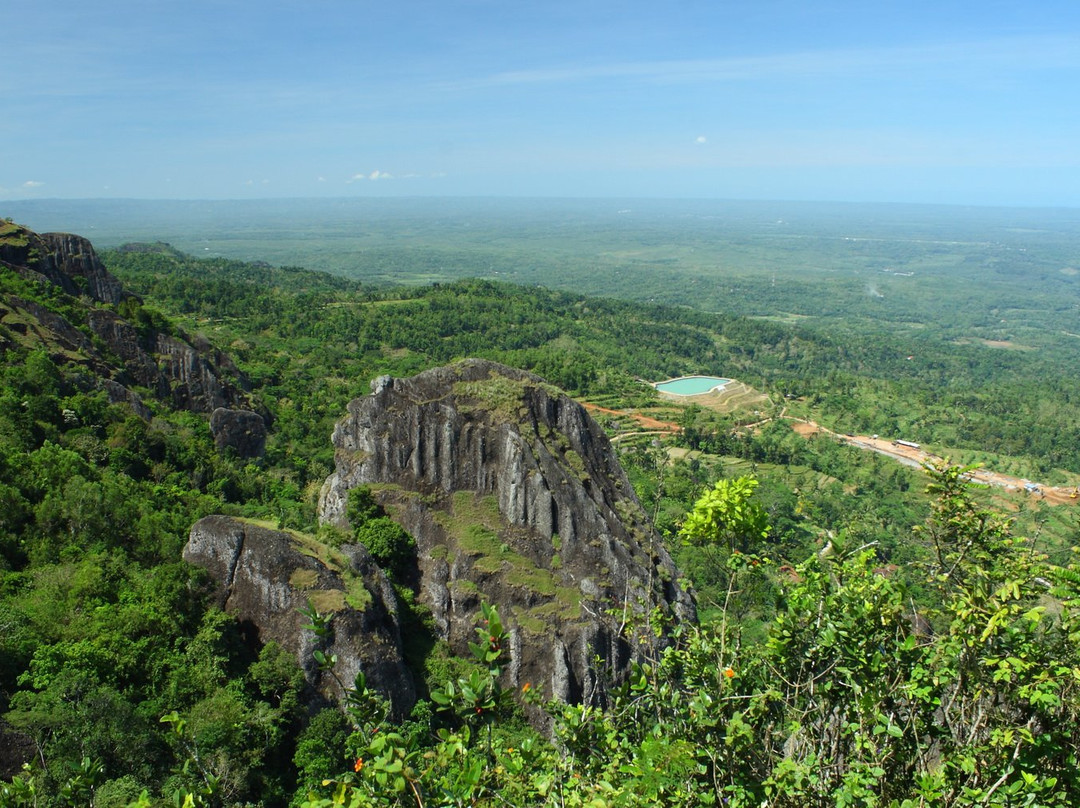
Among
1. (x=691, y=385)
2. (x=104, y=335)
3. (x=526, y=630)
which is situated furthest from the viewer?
(x=691, y=385)

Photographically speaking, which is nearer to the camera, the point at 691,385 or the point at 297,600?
the point at 297,600

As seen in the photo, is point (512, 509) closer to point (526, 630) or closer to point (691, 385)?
point (526, 630)

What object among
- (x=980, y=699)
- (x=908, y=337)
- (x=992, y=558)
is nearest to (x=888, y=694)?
(x=980, y=699)

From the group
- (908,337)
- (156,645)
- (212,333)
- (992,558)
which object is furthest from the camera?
(908,337)

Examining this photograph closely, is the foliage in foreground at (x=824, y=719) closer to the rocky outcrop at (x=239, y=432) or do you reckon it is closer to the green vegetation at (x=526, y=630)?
the green vegetation at (x=526, y=630)

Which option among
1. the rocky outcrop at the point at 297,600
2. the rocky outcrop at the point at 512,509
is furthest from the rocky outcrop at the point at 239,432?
the rocky outcrop at the point at 297,600

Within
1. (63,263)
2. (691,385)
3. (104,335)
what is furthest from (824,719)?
(691,385)

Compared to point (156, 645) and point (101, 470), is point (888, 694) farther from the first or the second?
point (101, 470)
